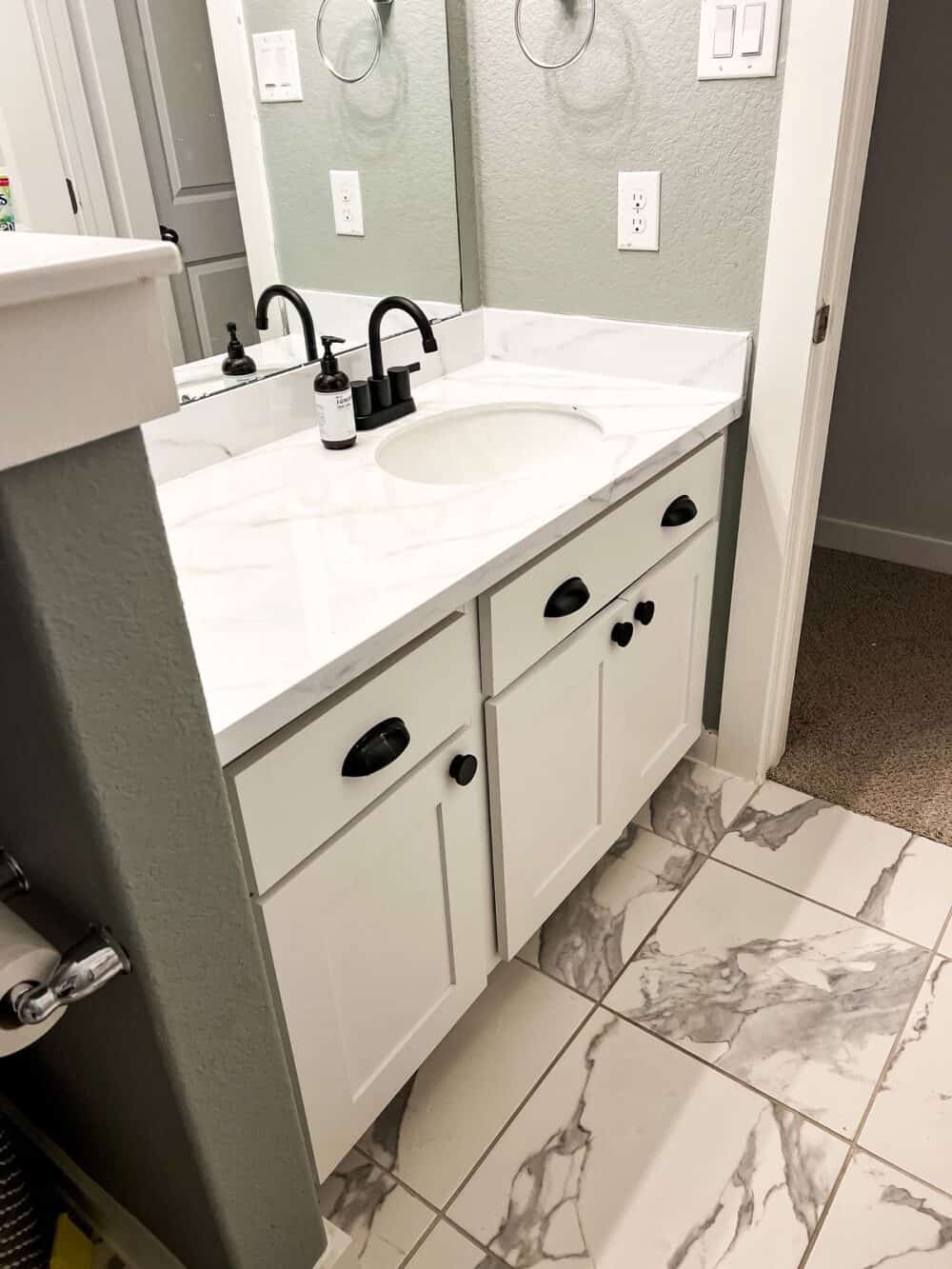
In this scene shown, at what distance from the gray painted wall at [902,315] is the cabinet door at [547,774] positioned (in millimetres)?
1569

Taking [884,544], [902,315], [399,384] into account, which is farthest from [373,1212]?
[902,315]

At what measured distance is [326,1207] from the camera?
1233mm

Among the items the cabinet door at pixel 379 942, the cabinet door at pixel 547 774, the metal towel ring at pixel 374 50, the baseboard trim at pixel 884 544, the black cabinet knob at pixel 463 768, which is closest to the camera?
the cabinet door at pixel 379 942

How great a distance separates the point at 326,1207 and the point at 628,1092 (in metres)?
0.44

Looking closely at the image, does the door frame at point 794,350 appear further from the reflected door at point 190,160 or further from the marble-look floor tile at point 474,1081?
the reflected door at point 190,160

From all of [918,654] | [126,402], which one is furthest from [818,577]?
[126,402]

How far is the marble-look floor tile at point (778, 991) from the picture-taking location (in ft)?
4.47

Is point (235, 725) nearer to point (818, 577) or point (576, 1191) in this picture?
point (576, 1191)

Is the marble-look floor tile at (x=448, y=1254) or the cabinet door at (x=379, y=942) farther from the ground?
the cabinet door at (x=379, y=942)

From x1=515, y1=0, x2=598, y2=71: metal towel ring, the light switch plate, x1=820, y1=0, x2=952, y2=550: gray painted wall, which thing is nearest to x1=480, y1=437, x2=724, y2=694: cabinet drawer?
the light switch plate

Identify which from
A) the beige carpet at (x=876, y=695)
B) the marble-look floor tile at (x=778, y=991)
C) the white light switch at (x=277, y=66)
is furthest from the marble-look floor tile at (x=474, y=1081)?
the white light switch at (x=277, y=66)

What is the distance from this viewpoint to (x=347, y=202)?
1565mm

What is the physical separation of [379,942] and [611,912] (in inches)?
26.3

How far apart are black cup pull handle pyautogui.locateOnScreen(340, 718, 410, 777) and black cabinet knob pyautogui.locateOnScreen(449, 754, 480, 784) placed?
0.45ft
